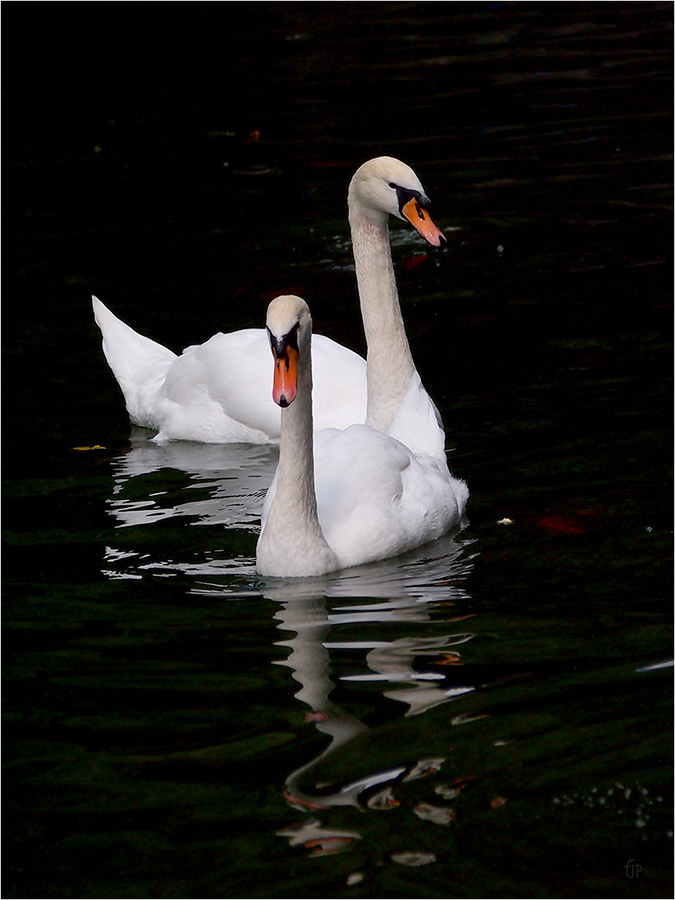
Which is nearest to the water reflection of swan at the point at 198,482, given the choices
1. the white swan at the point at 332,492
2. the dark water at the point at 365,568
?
the dark water at the point at 365,568

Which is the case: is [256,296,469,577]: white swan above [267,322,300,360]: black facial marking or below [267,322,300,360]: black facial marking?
below

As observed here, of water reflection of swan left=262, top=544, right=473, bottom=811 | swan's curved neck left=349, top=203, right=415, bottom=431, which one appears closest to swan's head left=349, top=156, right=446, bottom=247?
swan's curved neck left=349, top=203, right=415, bottom=431

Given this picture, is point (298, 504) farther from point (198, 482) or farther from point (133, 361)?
point (133, 361)

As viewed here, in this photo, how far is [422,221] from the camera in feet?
24.2

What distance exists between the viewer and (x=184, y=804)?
14.6 feet

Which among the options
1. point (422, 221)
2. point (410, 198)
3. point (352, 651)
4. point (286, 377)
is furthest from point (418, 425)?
point (352, 651)

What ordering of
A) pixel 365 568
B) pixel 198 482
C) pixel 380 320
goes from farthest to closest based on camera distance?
pixel 198 482 → pixel 380 320 → pixel 365 568

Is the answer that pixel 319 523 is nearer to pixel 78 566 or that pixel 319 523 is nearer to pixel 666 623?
pixel 78 566

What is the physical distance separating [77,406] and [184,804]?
200 inches

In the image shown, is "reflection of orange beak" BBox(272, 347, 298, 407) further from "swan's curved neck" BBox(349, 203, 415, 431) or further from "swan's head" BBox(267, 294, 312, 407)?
"swan's curved neck" BBox(349, 203, 415, 431)

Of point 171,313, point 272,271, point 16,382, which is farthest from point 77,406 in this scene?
point 272,271

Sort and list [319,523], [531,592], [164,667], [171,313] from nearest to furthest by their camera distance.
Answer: [164,667] → [531,592] → [319,523] → [171,313]

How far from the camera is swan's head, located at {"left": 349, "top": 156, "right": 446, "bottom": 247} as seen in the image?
739 centimetres

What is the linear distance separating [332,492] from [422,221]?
1529 millimetres
